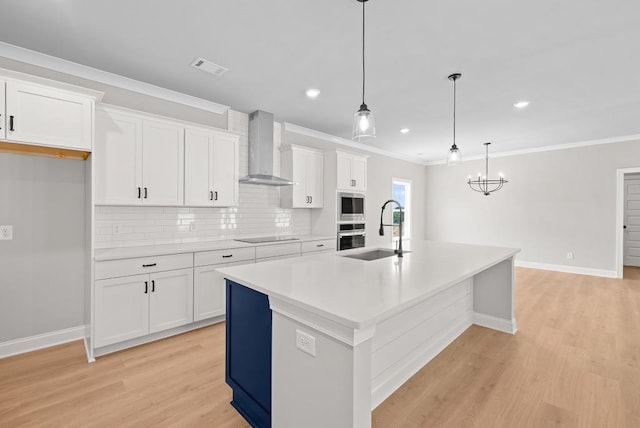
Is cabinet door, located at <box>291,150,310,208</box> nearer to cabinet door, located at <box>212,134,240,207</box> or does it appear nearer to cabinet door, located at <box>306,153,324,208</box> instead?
cabinet door, located at <box>306,153,324,208</box>

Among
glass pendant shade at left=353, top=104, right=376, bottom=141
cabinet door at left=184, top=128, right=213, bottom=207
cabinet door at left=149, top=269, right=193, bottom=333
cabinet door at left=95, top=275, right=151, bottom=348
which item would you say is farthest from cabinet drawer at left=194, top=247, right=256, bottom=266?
glass pendant shade at left=353, top=104, right=376, bottom=141

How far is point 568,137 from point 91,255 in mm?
7495

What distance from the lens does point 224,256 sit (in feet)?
10.8

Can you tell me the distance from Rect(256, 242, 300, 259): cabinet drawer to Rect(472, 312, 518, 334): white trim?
2.29 meters

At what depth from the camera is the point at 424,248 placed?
3.07m

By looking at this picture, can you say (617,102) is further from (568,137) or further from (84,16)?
(84,16)

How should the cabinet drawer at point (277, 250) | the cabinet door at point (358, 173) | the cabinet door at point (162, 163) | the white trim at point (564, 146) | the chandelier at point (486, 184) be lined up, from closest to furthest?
the cabinet door at point (162, 163) < the cabinet drawer at point (277, 250) < the cabinet door at point (358, 173) < the white trim at point (564, 146) < the chandelier at point (486, 184)

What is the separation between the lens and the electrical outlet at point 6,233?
255 cm

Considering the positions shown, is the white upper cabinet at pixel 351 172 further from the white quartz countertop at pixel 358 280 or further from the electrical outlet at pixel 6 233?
the electrical outlet at pixel 6 233

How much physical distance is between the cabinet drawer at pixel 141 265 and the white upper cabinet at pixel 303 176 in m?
1.82

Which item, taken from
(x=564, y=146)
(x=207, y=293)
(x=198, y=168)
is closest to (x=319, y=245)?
(x=207, y=293)

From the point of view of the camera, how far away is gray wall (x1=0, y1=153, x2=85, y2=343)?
102 inches

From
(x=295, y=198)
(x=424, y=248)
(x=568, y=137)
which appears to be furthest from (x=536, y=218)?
(x=295, y=198)

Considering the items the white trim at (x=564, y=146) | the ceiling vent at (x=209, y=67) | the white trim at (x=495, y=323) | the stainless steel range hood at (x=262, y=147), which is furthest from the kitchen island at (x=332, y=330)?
the white trim at (x=564, y=146)
